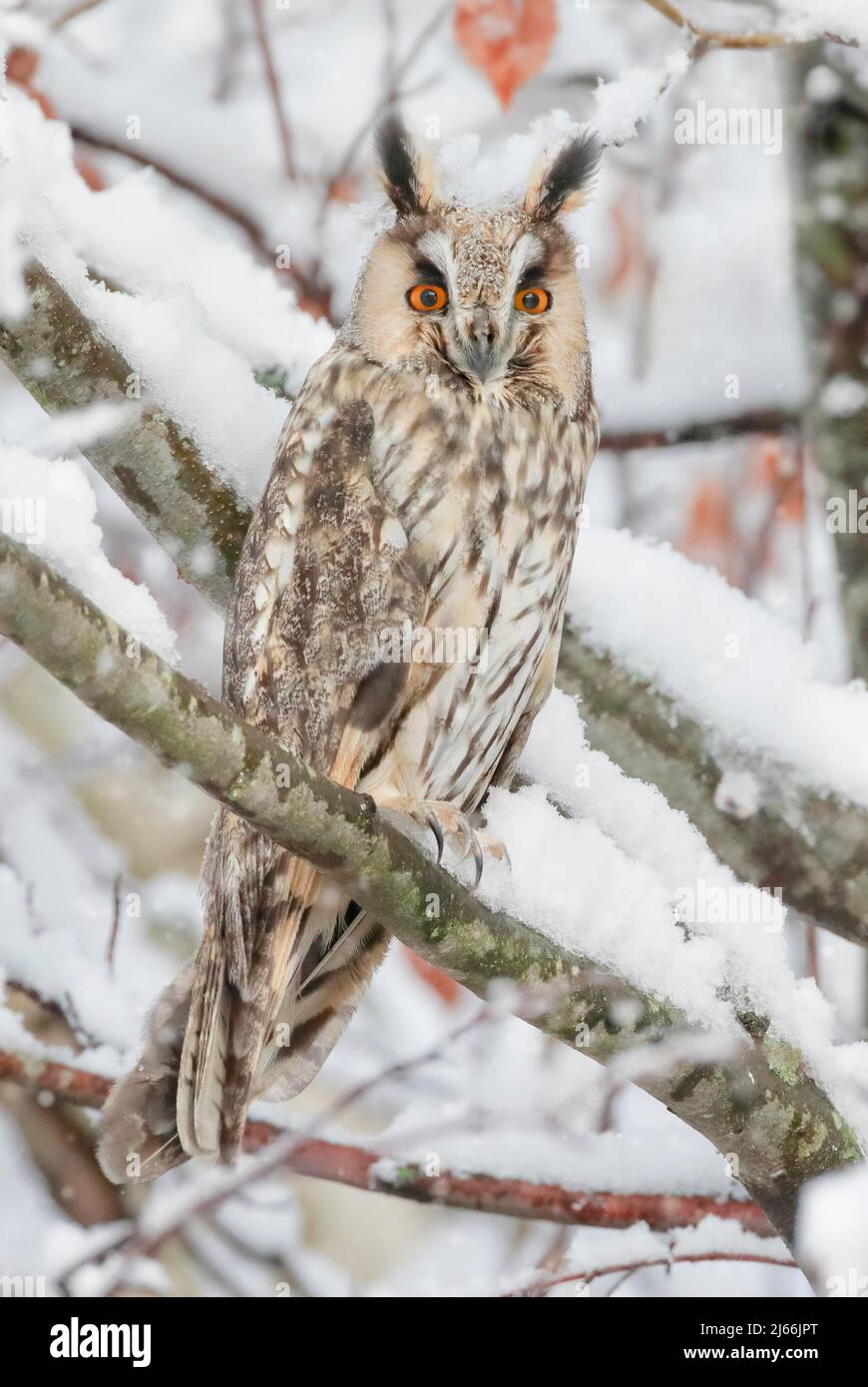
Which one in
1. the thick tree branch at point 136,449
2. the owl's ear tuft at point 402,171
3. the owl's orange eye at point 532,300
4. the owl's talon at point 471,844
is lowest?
the owl's talon at point 471,844

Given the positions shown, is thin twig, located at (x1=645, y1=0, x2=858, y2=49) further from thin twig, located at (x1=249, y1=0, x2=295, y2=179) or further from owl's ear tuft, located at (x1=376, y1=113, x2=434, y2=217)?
thin twig, located at (x1=249, y1=0, x2=295, y2=179)

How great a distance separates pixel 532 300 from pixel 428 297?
20 centimetres

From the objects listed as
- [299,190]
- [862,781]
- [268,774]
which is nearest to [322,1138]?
[862,781]

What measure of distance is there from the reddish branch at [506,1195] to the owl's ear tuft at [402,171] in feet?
5.94

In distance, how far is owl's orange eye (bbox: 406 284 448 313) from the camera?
8.04 ft

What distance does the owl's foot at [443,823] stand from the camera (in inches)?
87.0

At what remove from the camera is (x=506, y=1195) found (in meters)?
2.78

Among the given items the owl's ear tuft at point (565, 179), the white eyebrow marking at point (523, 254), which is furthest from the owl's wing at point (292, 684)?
the owl's ear tuft at point (565, 179)

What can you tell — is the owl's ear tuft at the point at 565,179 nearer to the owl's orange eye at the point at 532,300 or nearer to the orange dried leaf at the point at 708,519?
the owl's orange eye at the point at 532,300

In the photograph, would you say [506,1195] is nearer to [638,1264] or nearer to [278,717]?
[638,1264]

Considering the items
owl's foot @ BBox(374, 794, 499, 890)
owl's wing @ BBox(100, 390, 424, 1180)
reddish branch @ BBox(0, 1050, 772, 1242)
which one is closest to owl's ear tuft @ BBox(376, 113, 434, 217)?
owl's wing @ BBox(100, 390, 424, 1180)

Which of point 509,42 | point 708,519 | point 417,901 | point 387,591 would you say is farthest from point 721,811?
point 708,519
